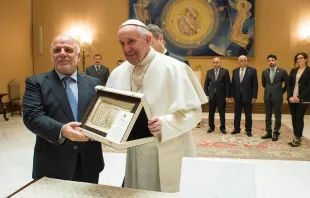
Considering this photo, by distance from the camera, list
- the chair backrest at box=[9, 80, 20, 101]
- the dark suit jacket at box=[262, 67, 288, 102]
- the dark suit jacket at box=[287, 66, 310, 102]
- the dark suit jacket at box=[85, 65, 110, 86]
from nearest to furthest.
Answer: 1. the dark suit jacket at box=[287, 66, 310, 102]
2. the dark suit jacket at box=[262, 67, 288, 102]
3. the dark suit jacket at box=[85, 65, 110, 86]
4. the chair backrest at box=[9, 80, 20, 101]

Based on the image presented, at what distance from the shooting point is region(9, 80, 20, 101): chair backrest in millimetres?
9797

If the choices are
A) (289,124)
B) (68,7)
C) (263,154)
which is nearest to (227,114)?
(289,124)

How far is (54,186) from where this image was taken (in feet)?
5.40

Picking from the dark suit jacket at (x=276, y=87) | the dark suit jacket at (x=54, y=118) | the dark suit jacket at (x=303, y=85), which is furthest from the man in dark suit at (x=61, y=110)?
the dark suit jacket at (x=276, y=87)

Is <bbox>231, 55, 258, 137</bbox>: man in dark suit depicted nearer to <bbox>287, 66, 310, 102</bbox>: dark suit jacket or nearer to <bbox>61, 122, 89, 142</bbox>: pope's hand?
<bbox>287, 66, 310, 102</bbox>: dark suit jacket

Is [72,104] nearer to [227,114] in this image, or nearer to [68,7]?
[227,114]

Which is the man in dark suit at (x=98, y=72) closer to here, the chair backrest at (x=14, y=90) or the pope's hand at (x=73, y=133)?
the chair backrest at (x=14, y=90)

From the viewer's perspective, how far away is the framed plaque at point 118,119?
1.47 meters

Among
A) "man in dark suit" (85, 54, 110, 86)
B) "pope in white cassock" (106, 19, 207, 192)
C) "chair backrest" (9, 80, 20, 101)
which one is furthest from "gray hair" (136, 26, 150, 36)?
"chair backrest" (9, 80, 20, 101)

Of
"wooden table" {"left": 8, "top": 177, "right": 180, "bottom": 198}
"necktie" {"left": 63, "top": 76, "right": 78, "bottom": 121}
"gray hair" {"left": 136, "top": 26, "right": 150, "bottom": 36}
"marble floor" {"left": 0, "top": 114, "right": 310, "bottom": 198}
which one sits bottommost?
"marble floor" {"left": 0, "top": 114, "right": 310, "bottom": 198}

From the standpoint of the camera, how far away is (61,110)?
189 cm

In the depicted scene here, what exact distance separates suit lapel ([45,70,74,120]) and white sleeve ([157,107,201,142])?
0.53 m

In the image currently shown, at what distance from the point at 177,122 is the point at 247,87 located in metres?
5.49

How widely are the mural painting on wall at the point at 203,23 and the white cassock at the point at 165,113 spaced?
8.54 meters
